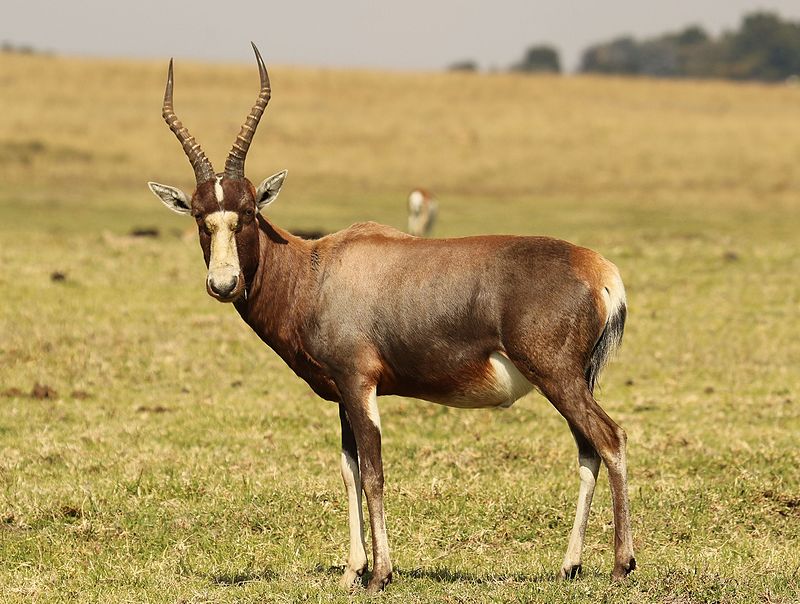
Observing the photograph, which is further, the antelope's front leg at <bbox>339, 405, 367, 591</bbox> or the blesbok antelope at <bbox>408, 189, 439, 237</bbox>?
the blesbok antelope at <bbox>408, 189, 439, 237</bbox>

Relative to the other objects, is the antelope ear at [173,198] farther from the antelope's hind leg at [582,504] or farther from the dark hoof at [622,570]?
the dark hoof at [622,570]

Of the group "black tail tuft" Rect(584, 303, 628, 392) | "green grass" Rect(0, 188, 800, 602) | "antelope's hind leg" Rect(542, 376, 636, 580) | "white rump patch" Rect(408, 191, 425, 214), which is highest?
"black tail tuft" Rect(584, 303, 628, 392)

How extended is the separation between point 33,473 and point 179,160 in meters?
39.4

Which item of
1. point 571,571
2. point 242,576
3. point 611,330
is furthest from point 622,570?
point 242,576

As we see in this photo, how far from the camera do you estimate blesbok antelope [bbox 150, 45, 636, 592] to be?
8070 millimetres

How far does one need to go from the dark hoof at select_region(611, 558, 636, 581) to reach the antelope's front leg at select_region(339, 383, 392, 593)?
4.83 feet

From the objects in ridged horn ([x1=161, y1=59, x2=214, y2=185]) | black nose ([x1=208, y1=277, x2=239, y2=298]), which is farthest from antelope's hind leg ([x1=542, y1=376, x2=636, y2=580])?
ridged horn ([x1=161, y1=59, x2=214, y2=185])

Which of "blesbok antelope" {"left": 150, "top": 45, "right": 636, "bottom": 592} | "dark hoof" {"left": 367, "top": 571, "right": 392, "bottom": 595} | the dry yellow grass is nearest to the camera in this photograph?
"blesbok antelope" {"left": 150, "top": 45, "right": 636, "bottom": 592}

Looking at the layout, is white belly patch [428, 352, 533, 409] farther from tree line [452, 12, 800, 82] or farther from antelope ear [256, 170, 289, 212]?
tree line [452, 12, 800, 82]

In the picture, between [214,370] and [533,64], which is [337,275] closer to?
[214,370]

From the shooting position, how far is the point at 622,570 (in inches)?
319

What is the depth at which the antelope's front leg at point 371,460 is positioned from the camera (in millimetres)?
8336

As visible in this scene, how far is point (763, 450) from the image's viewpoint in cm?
1187

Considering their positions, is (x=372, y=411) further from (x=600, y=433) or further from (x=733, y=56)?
(x=733, y=56)
